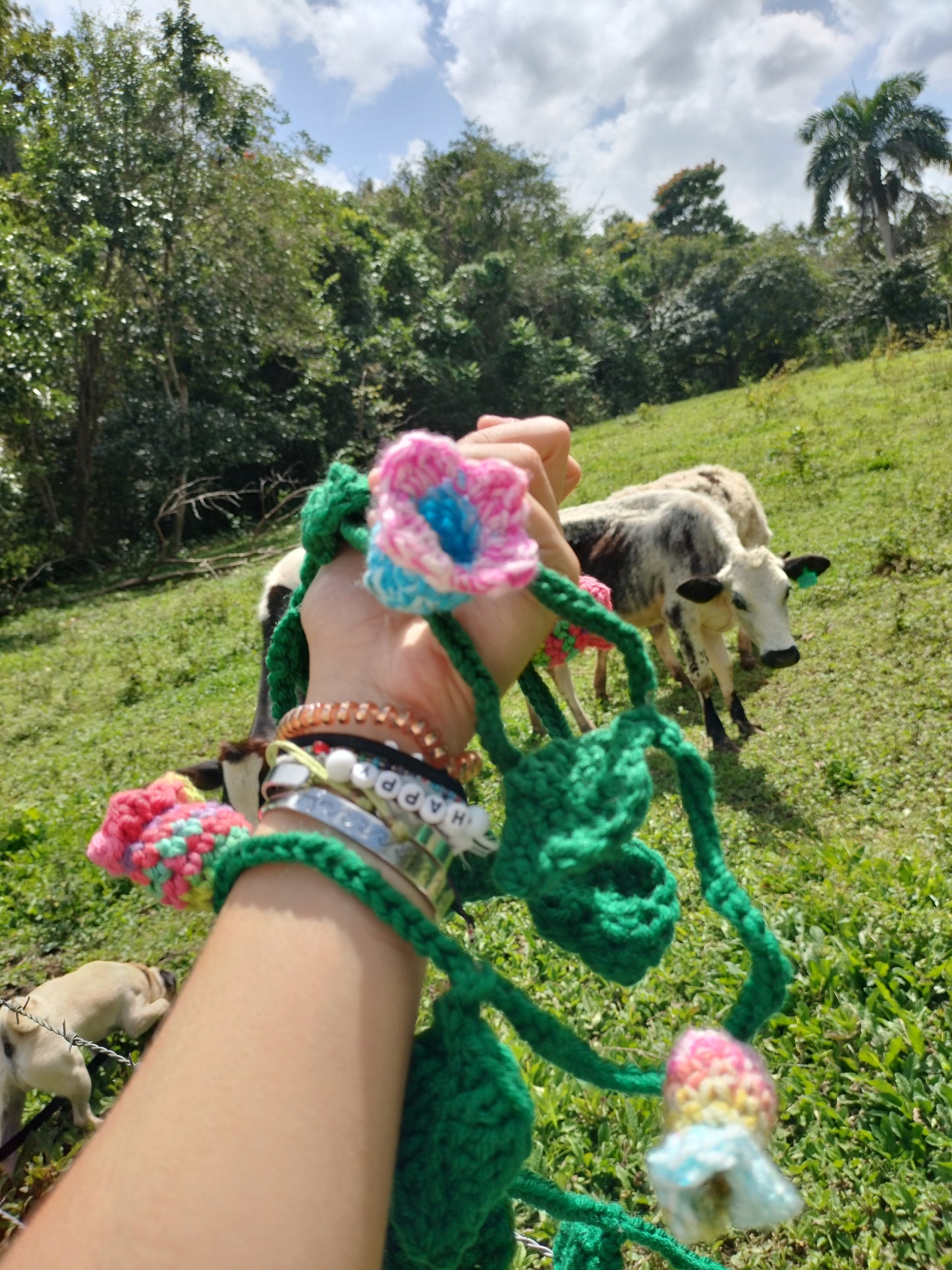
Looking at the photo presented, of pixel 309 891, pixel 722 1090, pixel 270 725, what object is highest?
pixel 309 891

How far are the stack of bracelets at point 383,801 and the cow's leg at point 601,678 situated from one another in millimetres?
5706

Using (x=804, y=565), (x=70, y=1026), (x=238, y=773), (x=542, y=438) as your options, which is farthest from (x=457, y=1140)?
(x=804, y=565)

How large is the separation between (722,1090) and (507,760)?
41 centimetres

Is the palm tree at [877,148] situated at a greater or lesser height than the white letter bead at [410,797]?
greater

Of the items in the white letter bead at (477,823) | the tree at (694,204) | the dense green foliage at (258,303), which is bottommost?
the white letter bead at (477,823)

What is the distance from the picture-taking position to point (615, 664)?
6863 millimetres

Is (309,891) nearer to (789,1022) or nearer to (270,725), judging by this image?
(789,1022)

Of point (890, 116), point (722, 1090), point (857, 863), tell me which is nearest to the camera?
point (722, 1090)

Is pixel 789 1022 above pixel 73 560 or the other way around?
the other way around

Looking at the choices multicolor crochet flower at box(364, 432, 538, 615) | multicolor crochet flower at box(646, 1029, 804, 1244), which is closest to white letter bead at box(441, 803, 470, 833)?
multicolor crochet flower at box(364, 432, 538, 615)

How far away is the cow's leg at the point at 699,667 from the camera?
5020 millimetres

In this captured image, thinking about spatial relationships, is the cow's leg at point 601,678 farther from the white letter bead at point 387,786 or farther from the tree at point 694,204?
the tree at point 694,204

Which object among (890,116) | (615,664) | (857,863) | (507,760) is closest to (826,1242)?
(857,863)

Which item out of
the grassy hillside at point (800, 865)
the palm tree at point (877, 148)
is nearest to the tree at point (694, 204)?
the palm tree at point (877, 148)
